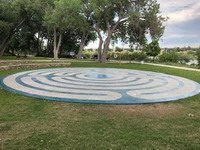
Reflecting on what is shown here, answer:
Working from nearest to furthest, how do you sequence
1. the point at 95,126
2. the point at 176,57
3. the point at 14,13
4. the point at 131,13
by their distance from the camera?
the point at 95,126
the point at 131,13
the point at 14,13
the point at 176,57

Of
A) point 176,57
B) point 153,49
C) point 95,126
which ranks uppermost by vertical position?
point 153,49

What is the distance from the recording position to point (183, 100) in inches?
218

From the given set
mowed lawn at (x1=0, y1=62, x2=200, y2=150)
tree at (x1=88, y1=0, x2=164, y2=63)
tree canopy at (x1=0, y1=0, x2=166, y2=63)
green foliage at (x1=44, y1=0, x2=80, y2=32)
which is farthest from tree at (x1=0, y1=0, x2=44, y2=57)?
mowed lawn at (x1=0, y1=62, x2=200, y2=150)

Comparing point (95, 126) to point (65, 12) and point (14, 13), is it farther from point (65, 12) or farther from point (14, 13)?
point (14, 13)

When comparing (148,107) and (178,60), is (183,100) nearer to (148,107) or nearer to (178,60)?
(148,107)

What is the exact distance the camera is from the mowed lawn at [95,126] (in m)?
2.73

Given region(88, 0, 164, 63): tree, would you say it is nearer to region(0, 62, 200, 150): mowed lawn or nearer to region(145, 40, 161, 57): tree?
region(145, 40, 161, 57): tree

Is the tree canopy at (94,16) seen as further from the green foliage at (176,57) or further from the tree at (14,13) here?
the green foliage at (176,57)

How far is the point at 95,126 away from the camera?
3389mm

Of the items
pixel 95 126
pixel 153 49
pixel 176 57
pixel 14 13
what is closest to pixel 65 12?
pixel 14 13

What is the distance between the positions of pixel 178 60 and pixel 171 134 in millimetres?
26942

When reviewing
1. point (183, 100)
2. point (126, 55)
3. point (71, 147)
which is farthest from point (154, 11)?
point (71, 147)

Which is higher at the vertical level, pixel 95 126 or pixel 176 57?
pixel 176 57

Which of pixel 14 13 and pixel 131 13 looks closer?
pixel 131 13
